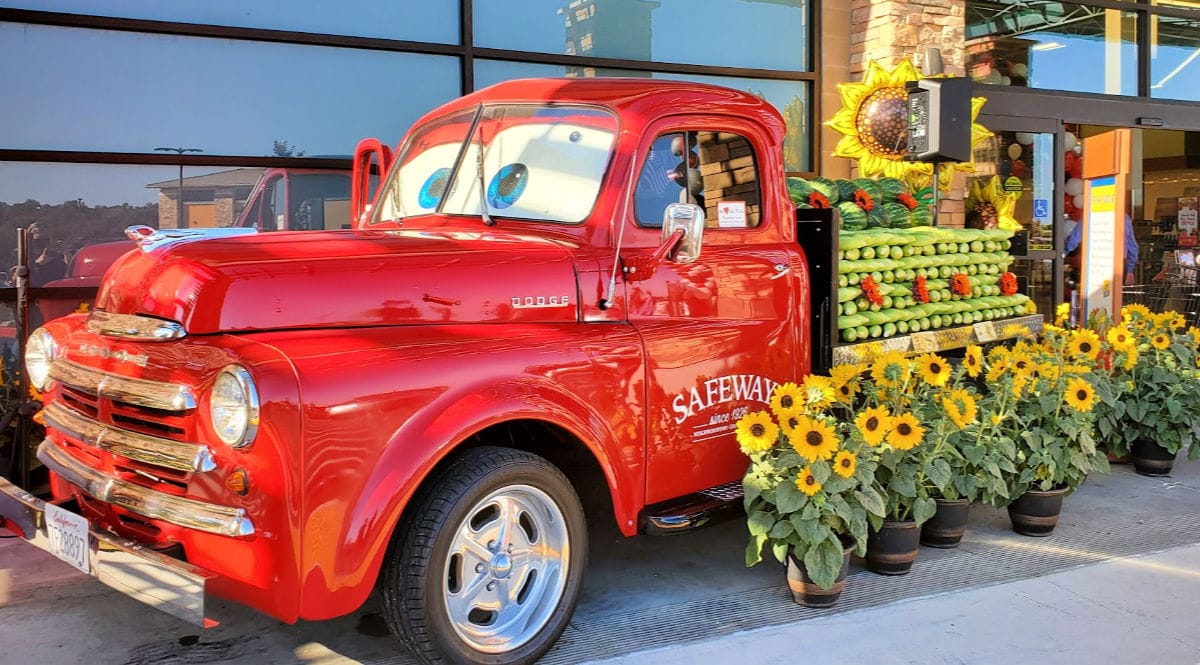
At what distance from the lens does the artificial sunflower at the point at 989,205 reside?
24.7ft

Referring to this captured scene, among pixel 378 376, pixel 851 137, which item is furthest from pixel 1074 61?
pixel 378 376

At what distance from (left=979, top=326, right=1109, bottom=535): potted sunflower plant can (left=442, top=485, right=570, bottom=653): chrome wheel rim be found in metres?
2.26

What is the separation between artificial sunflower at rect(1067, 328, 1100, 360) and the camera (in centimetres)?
513

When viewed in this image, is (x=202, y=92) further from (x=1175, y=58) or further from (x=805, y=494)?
(x=1175, y=58)

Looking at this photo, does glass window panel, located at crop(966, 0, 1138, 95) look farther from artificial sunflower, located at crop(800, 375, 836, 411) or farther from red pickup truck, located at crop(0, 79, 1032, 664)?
artificial sunflower, located at crop(800, 375, 836, 411)

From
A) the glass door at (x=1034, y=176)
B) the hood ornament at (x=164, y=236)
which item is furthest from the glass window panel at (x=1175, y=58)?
the hood ornament at (x=164, y=236)

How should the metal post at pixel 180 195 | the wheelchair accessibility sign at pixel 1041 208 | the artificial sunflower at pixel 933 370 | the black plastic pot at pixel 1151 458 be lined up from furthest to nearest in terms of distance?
the wheelchair accessibility sign at pixel 1041 208 → the metal post at pixel 180 195 → the black plastic pot at pixel 1151 458 → the artificial sunflower at pixel 933 370

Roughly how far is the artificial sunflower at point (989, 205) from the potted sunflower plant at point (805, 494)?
402 cm

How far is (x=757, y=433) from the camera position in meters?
3.82

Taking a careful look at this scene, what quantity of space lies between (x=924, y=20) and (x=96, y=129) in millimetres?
6776

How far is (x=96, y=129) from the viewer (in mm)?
6402

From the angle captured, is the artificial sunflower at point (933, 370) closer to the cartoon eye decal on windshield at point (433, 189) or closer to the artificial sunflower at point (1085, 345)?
the artificial sunflower at point (1085, 345)

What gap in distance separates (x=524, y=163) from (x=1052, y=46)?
25.9 feet

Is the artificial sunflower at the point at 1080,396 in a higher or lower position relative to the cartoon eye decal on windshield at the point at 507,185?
lower
